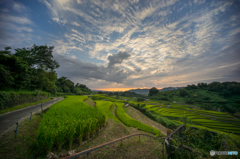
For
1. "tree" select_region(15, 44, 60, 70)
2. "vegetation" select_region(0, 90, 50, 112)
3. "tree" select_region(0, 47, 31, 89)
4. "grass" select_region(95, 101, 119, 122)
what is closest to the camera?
"vegetation" select_region(0, 90, 50, 112)

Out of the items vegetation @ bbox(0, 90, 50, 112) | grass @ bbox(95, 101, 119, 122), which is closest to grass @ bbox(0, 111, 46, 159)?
grass @ bbox(95, 101, 119, 122)

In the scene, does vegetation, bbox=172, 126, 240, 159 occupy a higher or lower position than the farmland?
higher

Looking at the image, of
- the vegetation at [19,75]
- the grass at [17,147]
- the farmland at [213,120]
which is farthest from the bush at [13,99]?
the farmland at [213,120]

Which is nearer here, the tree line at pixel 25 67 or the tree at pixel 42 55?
the tree line at pixel 25 67

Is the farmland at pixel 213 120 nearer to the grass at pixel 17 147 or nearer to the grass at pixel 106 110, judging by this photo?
the grass at pixel 106 110

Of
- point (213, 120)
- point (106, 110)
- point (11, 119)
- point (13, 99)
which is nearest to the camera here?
point (11, 119)

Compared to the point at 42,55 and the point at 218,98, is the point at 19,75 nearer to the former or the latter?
the point at 42,55

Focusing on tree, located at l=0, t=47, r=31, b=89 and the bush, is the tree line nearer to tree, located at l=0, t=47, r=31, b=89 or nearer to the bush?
tree, located at l=0, t=47, r=31, b=89

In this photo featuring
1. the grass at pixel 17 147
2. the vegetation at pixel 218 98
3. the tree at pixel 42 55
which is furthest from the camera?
the vegetation at pixel 218 98

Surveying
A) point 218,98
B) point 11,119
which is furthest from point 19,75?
point 218,98

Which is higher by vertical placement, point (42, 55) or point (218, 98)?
point (42, 55)

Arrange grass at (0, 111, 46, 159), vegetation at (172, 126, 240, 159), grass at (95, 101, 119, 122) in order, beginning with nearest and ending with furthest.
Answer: vegetation at (172, 126, 240, 159) → grass at (0, 111, 46, 159) → grass at (95, 101, 119, 122)

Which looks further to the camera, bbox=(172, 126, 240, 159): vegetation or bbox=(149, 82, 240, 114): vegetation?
bbox=(149, 82, 240, 114): vegetation

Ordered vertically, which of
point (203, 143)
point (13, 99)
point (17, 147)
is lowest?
point (203, 143)
